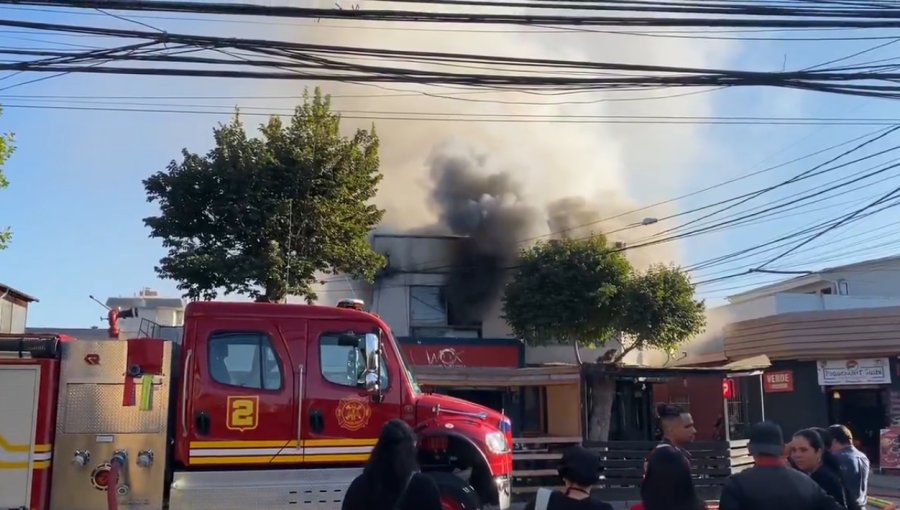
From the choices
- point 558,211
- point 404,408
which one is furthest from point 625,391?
point 404,408

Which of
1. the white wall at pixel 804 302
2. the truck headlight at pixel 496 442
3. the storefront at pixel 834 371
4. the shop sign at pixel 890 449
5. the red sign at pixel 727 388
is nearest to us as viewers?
the truck headlight at pixel 496 442

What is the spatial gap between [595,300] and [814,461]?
634 inches

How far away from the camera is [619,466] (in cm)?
1470

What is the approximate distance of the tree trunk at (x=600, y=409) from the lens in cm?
1802

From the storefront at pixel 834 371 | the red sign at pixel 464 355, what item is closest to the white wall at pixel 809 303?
the storefront at pixel 834 371

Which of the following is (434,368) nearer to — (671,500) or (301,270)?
(301,270)

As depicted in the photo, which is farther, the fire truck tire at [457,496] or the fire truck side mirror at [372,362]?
the fire truck side mirror at [372,362]

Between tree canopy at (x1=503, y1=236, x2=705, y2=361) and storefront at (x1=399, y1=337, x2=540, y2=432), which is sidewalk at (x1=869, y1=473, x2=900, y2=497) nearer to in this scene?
tree canopy at (x1=503, y1=236, x2=705, y2=361)

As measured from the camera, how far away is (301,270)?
16469mm

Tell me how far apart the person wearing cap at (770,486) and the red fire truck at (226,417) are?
3477 mm

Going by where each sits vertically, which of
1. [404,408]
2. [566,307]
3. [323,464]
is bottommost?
[323,464]

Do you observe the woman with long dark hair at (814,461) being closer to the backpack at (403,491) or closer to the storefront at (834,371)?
the backpack at (403,491)

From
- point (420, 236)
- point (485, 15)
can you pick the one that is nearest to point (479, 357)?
point (420, 236)

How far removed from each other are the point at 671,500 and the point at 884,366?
19553mm
